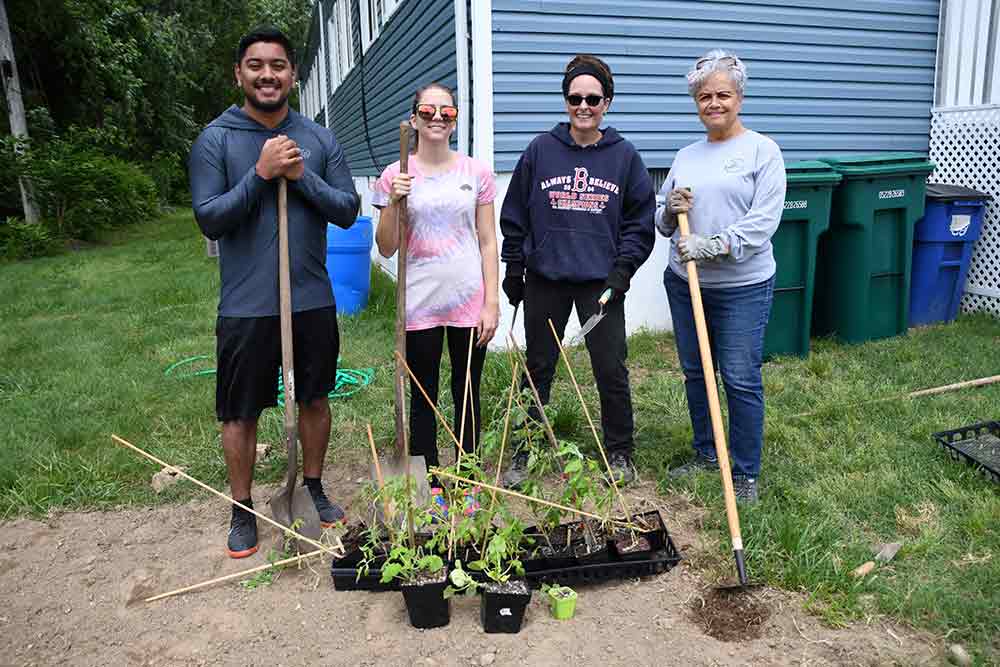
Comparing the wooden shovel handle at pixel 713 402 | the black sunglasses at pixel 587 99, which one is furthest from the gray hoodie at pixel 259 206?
the wooden shovel handle at pixel 713 402

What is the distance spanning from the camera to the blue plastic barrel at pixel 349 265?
24.4ft

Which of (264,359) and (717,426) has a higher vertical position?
(264,359)

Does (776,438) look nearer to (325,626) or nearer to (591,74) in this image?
(591,74)

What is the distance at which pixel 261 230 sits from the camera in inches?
117

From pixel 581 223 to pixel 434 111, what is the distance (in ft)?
2.69

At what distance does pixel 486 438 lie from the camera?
3107mm

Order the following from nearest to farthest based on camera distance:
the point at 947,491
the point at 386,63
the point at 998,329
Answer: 1. the point at 947,491
2. the point at 998,329
3. the point at 386,63

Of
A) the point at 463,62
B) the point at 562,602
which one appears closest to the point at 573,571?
the point at 562,602

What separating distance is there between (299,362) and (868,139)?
19.8ft

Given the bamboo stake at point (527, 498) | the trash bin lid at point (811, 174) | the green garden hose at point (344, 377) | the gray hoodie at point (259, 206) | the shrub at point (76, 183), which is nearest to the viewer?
the bamboo stake at point (527, 498)

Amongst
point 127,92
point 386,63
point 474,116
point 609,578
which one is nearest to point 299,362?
point 609,578

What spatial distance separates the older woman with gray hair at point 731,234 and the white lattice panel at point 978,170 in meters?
4.59

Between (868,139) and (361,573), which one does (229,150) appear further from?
(868,139)

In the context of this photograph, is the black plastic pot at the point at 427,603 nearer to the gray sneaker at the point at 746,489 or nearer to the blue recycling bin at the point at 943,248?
the gray sneaker at the point at 746,489
